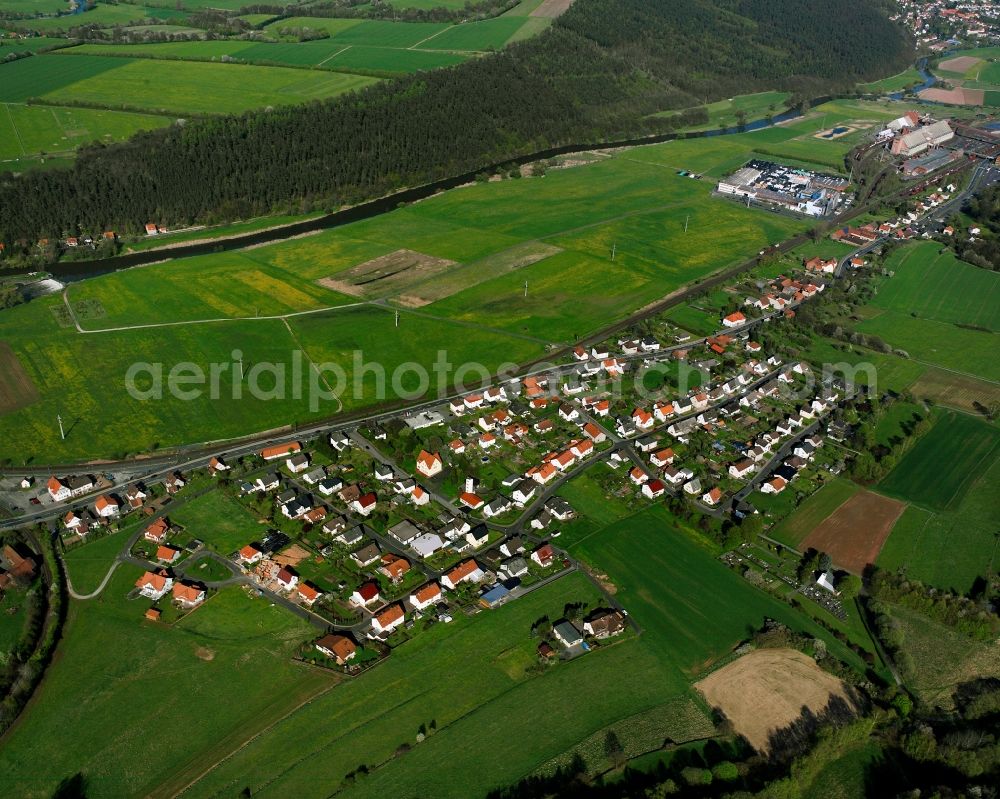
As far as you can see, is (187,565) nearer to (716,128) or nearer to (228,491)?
(228,491)

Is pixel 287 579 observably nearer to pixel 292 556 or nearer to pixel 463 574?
pixel 292 556

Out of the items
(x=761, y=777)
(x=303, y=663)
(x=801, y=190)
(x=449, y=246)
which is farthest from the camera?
(x=801, y=190)

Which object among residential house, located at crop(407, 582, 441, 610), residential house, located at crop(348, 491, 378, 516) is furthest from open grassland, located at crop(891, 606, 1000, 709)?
residential house, located at crop(348, 491, 378, 516)

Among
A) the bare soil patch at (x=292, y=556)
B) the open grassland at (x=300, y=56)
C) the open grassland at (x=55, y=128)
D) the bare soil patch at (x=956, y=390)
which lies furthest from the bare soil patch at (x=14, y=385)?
the open grassland at (x=300, y=56)

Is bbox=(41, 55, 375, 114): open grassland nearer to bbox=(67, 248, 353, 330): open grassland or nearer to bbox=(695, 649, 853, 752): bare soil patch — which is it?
bbox=(67, 248, 353, 330): open grassland

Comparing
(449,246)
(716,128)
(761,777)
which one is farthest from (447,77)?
(761,777)

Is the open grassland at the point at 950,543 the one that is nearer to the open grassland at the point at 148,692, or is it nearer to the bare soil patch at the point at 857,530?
the bare soil patch at the point at 857,530
